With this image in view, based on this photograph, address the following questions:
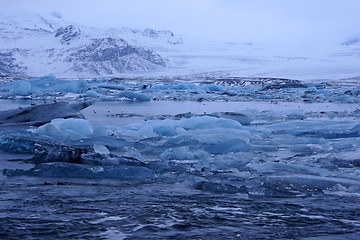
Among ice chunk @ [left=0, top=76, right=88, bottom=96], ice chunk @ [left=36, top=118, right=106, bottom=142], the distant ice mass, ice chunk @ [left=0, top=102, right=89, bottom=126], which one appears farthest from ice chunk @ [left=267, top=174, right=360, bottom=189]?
the distant ice mass

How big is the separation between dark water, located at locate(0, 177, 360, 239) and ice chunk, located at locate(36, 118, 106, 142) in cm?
242

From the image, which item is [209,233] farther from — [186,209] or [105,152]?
[105,152]

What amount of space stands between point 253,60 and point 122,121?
56.4m

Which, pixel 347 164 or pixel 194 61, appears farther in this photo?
pixel 194 61

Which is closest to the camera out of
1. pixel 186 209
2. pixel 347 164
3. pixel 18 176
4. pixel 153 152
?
pixel 186 209

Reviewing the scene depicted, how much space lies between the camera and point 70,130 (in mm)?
6305

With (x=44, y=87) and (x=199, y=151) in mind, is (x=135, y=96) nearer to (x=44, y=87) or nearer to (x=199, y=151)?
(x=44, y=87)

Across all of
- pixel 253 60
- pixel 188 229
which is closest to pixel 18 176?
pixel 188 229

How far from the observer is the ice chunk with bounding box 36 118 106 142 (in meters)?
6.16

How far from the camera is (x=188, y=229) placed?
267 centimetres

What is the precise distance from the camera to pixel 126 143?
5996 millimetres

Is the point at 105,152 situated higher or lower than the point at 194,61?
lower

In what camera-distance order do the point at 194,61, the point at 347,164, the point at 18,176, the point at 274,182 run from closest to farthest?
the point at 274,182 → the point at 18,176 → the point at 347,164 → the point at 194,61

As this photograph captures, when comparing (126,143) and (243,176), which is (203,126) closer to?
(126,143)
